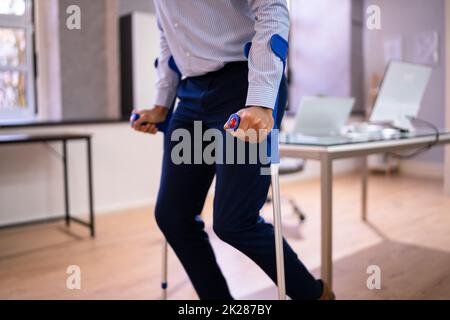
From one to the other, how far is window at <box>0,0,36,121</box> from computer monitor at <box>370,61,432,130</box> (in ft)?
7.05

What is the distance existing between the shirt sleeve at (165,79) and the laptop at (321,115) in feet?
2.98

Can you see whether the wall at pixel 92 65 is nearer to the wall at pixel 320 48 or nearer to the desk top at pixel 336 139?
the desk top at pixel 336 139

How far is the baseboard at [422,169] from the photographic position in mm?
5281

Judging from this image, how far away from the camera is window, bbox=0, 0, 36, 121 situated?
3014 millimetres

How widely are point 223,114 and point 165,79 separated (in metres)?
0.35

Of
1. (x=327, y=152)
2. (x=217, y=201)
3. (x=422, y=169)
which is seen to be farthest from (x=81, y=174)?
(x=422, y=169)

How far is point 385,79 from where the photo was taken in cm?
232

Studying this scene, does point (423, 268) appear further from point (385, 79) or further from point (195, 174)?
point (195, 174)

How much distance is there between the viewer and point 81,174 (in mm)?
3586

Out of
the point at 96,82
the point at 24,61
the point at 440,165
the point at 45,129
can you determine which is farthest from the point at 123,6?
the point at 440,165

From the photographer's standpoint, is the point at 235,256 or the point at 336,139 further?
the point at 235,256

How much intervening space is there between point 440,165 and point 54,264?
4.35 metres
